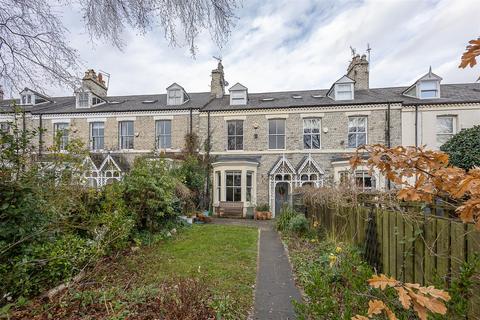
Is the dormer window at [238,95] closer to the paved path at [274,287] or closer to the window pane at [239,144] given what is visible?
the window pane at [239,144]

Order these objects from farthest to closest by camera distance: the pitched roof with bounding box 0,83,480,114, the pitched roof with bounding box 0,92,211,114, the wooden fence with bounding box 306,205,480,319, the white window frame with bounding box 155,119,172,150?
the pitched roof with bounding box 0,92,211,114
the white window frame with bounding box 155,119,172,150
the pitched roof with bounding box 0,83,480,114
the wooden fence with bounding box 306,205,480,319

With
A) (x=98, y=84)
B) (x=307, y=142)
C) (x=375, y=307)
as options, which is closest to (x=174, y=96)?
(x=98, y=84)

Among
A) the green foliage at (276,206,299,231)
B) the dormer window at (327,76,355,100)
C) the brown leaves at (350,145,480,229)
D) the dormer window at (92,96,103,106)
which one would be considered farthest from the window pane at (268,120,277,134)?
the brown leaves at (350,145,480,229)

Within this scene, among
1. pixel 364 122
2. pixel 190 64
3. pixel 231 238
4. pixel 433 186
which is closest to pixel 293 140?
pixel 364 122

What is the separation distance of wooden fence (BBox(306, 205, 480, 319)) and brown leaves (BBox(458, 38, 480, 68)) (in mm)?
1961

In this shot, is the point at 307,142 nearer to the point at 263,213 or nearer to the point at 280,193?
the point at 280,193

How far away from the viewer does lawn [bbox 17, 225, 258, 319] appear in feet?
11.6

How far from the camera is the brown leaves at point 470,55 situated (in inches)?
52.2

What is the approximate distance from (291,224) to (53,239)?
22.3 feet

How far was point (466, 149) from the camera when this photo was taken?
35.2ft

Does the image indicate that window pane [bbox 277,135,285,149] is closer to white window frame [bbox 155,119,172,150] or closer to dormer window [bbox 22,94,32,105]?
white window frame [bbox 155,119,172,150]

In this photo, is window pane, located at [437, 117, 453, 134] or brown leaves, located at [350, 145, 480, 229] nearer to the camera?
brown leaves, located at [350, 145, 480, 229]

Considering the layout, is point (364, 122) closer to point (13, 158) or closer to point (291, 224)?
point (291, 224)

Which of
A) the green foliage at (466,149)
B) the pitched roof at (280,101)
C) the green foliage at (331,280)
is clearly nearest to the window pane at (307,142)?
the pitched roof at (280,101)
